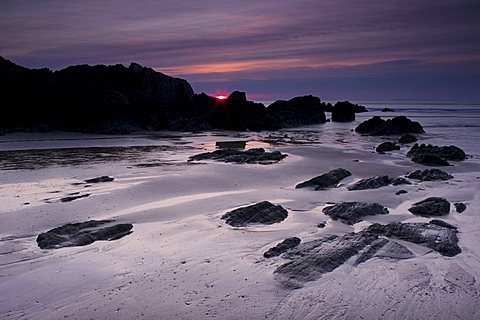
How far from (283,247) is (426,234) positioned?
290 cm

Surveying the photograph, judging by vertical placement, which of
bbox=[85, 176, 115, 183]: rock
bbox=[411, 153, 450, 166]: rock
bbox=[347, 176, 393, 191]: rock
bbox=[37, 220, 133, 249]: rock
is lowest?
bbox=[411, 153, 450, 166]: rock

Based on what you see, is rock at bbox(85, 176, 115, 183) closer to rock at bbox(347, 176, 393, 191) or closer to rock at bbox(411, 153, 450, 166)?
Answer: rock at bbox(347, 176, 393, 191)

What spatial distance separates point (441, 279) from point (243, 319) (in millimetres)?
3273

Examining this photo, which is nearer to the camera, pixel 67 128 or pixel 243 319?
pixel 243 319

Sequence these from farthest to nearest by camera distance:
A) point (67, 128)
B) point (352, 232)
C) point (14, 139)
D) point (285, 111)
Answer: point (285, 111), point (67, 128), point (14, 139), point (352, 232)

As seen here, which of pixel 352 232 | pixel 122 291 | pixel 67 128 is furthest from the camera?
pixel 67 128

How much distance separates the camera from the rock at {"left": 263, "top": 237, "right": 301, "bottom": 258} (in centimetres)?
740

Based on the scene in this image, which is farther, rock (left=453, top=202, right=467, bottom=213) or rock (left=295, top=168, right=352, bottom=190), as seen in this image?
rock (left=295, top=168, right=352, bottom=190)

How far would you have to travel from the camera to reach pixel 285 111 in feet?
194

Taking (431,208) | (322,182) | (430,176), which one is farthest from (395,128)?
(431,208)

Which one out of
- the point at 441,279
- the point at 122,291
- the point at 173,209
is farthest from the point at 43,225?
the point at 441,279

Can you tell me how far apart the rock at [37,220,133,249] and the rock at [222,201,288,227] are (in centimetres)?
221

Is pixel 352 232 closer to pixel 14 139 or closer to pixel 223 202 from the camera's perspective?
pixel 223 202

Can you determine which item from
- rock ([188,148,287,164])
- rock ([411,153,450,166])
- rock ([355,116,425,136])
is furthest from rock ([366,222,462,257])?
Result: rock ([355,116,425,136])
